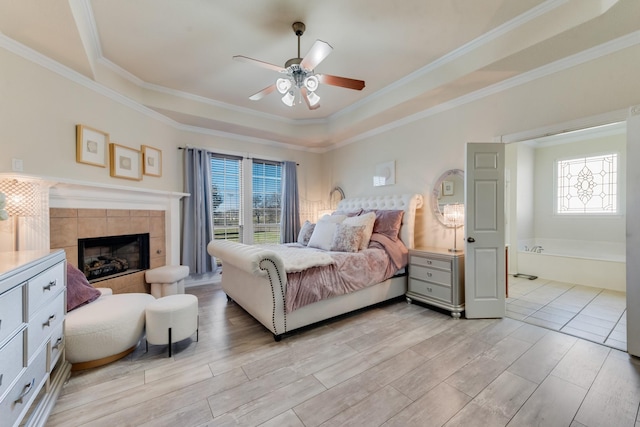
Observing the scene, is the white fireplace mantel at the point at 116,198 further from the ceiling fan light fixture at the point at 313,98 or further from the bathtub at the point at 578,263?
the bathtub at the point at 578,263

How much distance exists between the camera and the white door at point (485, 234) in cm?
292

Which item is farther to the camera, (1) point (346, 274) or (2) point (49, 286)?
(1) point (346, 274)

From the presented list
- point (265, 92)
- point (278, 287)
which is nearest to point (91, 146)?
point (265, 92)

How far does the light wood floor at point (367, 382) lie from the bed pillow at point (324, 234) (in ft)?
3.95

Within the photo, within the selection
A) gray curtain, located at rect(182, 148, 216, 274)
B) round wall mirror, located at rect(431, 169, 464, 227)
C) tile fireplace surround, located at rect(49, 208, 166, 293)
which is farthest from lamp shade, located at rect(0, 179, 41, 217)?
round wall mirror, located at rect(431, 169, 464, 227)

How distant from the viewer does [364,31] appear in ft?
8.39

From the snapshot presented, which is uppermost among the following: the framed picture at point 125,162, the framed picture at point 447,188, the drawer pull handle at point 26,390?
the framed picture at point 125,162

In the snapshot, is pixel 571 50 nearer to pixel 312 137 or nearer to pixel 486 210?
pixel 486 210

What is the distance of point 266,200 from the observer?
5207 millimetres

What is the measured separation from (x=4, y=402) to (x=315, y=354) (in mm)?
1782

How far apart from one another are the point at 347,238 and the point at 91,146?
10.6 ft

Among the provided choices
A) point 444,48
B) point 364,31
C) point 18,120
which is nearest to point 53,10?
point 18,120

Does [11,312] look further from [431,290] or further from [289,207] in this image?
[289,207]

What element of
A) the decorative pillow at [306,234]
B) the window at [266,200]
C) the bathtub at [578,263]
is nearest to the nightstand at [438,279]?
the decorative pillow at [306,234]
